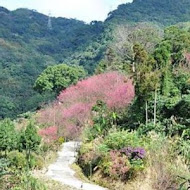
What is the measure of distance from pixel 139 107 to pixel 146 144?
3217 millimetres

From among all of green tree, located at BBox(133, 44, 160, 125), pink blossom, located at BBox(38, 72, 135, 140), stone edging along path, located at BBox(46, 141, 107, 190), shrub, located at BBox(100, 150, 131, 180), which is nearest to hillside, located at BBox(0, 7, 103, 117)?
pink blossom, located at BBox(38, 72, 135, 140)

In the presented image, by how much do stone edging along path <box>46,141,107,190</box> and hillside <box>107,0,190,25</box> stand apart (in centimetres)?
4216

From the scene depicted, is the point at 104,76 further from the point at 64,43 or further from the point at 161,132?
the point at 64,43

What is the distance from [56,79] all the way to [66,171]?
22.0m

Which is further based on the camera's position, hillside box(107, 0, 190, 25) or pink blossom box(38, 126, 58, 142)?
hillside box(107, 0, 190, 25)

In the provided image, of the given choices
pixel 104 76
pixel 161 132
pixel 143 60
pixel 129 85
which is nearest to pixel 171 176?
pixel 161 132

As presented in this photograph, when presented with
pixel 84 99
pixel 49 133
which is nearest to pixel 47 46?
pixel 84 99

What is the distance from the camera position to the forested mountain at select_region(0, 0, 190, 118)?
46.8 metres

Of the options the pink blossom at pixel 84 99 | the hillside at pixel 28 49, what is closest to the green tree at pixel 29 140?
the pink blossom at pixel 84 99

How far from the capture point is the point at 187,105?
40.5ft

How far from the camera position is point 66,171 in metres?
12.7

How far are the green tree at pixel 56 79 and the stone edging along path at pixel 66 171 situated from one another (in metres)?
16.7

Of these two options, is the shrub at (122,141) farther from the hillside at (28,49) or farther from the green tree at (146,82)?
the hillside at (28,49)

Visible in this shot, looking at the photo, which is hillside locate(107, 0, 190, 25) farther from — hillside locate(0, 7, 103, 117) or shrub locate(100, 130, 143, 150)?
shrub locate(100, 130, 143, 150)
